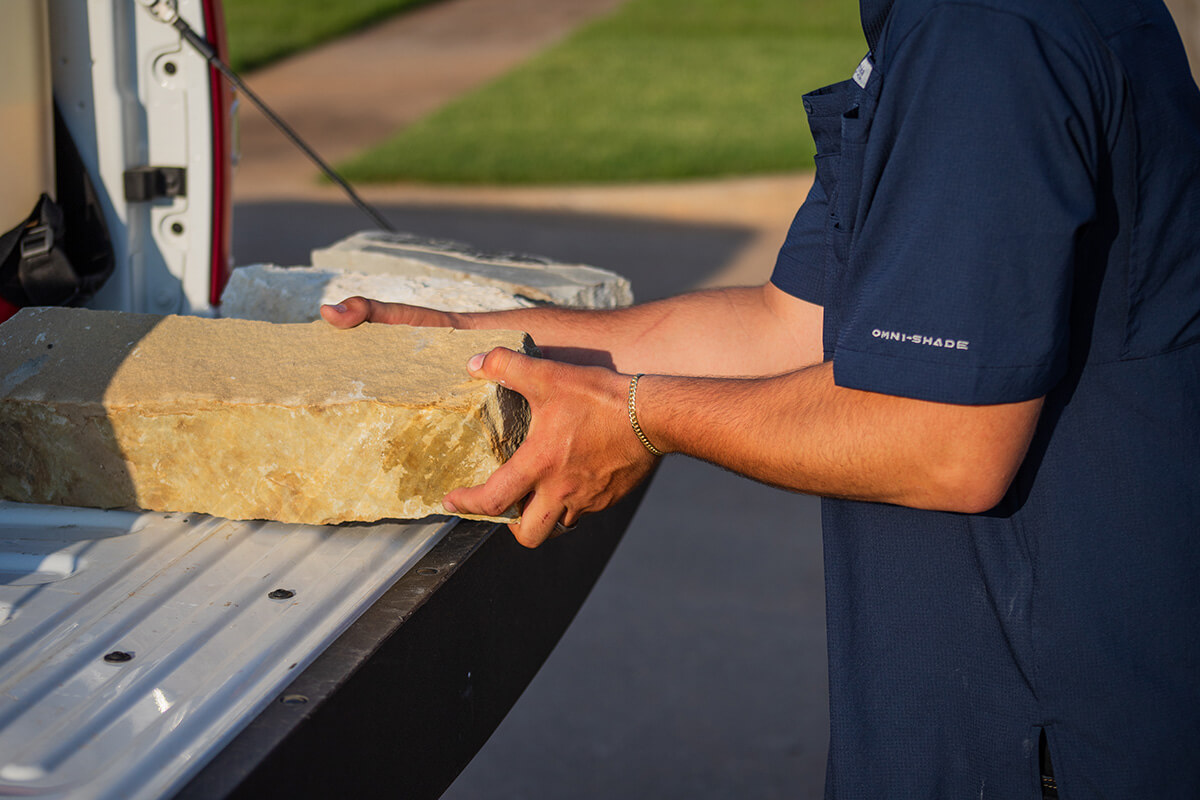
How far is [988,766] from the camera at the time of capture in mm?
1675

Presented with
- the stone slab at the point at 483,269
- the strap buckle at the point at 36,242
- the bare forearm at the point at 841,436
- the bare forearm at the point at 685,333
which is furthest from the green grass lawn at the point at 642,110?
the bare forearm at the point at 841,436

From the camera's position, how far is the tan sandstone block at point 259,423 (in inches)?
76.5

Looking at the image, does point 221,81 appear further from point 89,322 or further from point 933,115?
point 933,115

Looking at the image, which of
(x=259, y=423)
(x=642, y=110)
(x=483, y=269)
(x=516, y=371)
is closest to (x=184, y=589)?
(x=259, y=423)

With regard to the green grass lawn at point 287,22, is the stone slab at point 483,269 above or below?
below

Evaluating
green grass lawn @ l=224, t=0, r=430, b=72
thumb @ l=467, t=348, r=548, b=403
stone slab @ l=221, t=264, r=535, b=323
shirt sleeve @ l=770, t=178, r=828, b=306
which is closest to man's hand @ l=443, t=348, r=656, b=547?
thumb @ l=467, t=348, r=548, b=403

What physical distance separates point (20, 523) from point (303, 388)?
1.86 feet

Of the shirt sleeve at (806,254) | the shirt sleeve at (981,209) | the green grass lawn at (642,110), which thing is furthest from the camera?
the green grass lawn at (642,110)

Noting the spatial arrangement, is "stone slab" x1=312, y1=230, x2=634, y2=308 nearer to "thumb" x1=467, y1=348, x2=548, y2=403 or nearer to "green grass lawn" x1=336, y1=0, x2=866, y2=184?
"thumb" x1=467, y1=348, x2=548, y2=403

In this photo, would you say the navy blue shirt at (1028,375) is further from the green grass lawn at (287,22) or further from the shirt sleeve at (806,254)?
the green grass lawn at (287,22)

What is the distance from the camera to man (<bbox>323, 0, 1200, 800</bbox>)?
1.40 m

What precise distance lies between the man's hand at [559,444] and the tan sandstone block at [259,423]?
49mm

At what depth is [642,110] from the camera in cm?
1196

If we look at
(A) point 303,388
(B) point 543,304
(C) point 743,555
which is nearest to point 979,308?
(A) point 303,388
